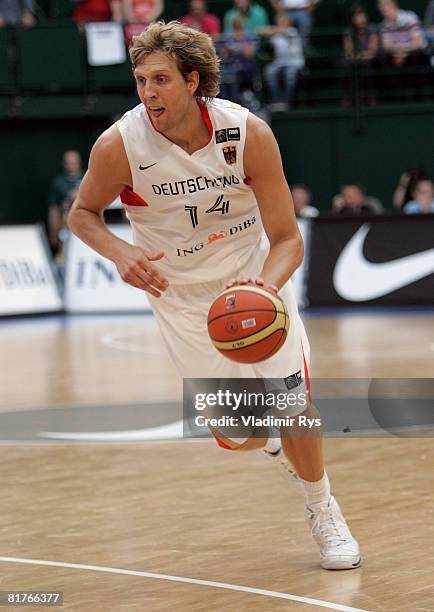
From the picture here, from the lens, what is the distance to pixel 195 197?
17.1 feet

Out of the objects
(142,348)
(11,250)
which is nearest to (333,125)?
(11,250)

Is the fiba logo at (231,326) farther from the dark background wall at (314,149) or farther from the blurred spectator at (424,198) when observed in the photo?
the dark background wall at (314,149)

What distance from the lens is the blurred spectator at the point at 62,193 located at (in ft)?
62.8

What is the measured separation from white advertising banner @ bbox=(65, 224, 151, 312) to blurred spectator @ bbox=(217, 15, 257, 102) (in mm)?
3713

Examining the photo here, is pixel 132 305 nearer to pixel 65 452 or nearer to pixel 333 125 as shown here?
pixel 333 125

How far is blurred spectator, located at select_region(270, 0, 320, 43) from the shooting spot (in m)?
20.4

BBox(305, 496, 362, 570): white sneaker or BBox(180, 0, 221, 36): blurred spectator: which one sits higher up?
BBox(305, 496, 362, 570): white sneaker

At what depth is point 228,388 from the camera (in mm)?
5371

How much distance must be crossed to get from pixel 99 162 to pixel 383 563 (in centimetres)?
204

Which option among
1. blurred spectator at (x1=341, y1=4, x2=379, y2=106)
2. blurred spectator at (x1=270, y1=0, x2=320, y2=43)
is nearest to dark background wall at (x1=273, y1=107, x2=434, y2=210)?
blurred spectator at (x1=341, y1=4, x2=379, y2=106)

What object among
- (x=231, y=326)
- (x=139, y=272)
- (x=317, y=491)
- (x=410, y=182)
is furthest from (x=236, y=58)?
(x=231, y=326)

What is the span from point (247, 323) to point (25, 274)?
1250cm
